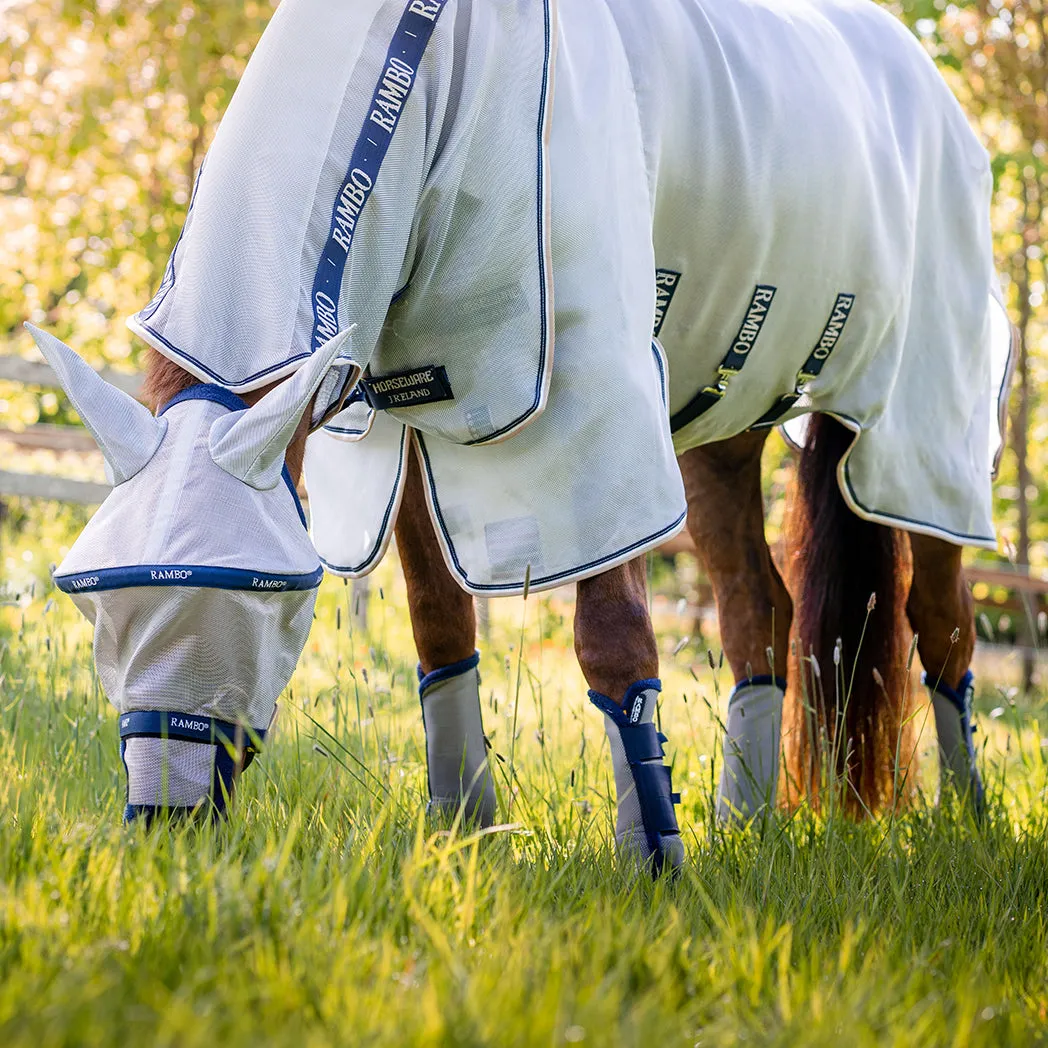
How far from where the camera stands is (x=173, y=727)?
1620 mm

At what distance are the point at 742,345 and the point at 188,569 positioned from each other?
163cm

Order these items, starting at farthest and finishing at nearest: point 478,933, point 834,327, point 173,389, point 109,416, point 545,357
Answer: point 834,327, point 545,357, point 173,389, point 109,416, point 478,933

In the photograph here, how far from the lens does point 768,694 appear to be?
341 cm

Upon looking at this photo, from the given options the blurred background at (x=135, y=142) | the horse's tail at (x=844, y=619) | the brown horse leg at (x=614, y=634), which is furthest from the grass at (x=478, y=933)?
the blurred background at (x=135, y=142)

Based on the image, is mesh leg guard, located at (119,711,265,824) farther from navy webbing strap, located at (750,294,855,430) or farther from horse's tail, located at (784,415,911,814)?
horse's tail, located at (784,415,911,814)

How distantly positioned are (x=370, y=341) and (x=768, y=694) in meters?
1.82

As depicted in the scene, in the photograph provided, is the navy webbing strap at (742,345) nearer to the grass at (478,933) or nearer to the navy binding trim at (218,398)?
the grass at (478,933)

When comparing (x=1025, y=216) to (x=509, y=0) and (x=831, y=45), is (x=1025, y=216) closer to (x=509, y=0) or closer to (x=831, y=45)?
(x=831, y=45)

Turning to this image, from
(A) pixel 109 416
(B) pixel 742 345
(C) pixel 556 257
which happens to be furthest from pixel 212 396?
(B) pixel 742 345

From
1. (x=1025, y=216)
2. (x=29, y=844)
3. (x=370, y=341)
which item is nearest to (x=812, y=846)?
(x=370, y=341)

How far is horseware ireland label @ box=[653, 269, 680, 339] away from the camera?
2.66 metres

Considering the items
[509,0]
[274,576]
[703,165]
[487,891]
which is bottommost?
[487,891]

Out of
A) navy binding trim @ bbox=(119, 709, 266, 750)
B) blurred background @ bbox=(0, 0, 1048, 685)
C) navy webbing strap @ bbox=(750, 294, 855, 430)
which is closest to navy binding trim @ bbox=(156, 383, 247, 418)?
navy binding trim @ bbox=(119, 709, 266, 750)

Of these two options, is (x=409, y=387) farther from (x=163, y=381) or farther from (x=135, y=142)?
(x=135, y=142)
